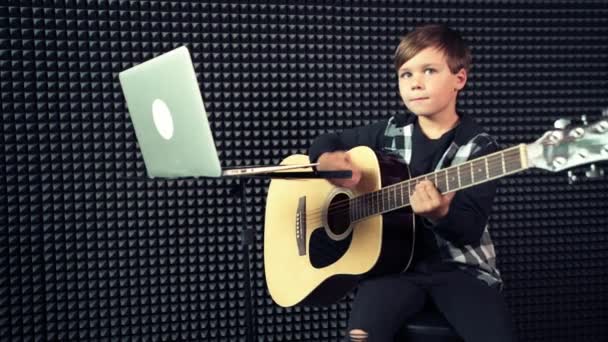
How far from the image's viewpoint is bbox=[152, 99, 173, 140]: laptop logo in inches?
60.4

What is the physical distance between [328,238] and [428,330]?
0.44 meters

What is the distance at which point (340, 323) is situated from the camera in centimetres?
278

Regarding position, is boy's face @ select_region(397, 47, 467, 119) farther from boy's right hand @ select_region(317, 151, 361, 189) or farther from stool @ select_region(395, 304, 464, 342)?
stool @ select_region(395, 304, 464, 342)

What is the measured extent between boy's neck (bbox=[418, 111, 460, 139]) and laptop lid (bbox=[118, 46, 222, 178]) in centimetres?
75

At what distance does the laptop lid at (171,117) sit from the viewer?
1407 millimetres

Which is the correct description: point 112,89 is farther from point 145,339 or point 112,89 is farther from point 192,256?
point 145,339

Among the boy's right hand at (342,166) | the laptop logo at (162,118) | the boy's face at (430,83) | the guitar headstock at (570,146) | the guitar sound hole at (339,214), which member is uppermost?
the boy's face at (430,83)

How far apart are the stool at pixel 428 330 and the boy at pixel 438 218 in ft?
0.07

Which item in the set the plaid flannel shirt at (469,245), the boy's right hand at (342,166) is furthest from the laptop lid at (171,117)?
the plaid flannel shirt at (469,245)

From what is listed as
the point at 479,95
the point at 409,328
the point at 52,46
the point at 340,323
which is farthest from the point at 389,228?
the point at 52,46

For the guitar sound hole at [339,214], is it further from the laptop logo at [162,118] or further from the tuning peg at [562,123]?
A: the tuning peg at [562,123]

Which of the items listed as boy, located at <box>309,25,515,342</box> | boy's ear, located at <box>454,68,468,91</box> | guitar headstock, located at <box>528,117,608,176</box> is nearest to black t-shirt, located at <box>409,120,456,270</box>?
boy, located at <box>309,25,515,342</box>

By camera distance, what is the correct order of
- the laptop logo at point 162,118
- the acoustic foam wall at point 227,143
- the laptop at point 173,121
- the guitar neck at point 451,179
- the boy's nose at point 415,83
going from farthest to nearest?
the acoustic foam wall at point 227,143 < the boy's nose at point 415,83 < the laptop logo at point 162,118 < the laptop at point 173,121 < the guitar neck at point 451,179

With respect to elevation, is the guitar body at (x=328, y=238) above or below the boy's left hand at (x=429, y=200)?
below
